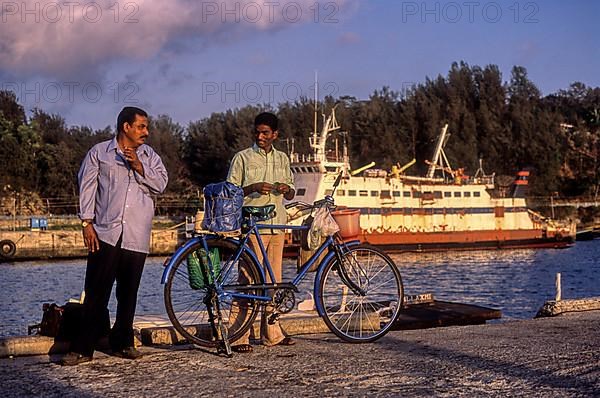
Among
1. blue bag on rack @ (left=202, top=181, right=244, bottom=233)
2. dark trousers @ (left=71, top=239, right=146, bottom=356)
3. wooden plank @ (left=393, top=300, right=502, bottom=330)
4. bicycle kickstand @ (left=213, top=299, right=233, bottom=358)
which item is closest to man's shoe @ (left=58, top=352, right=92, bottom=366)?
dark trousers @ (left=71, top=239, right=146, bottom=356)

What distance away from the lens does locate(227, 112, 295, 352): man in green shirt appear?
6262 millimetres

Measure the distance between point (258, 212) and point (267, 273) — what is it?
482 mm

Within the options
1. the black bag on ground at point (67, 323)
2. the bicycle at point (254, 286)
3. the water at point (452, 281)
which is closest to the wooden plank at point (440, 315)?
the water at point (452, 281)

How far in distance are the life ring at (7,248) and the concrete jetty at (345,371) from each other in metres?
41.7

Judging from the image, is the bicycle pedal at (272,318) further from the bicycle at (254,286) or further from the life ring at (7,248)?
the life ring at (7,248)

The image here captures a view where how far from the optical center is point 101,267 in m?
5.57

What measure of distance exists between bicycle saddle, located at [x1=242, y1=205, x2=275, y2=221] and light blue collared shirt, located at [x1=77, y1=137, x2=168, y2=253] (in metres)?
0.76

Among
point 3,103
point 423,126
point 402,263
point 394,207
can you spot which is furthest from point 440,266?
point 3,103

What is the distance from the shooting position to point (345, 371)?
16.7 feet

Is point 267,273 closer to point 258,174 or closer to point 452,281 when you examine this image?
point 258,174

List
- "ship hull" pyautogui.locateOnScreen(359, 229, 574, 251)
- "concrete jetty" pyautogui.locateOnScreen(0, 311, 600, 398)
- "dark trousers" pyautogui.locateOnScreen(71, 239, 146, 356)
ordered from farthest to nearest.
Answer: "ship hull" pyautogui.locateOnScreen(359, 229, 574, 251) → "dark trousers" pyautogui.locateOnScreen(71, 239, 146, 356) → "concrete jetty" pyautogui.locateOnScreen(0, 311, 600, 398)

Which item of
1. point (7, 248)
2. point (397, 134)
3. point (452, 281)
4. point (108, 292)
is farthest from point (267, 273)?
point (397, 134)

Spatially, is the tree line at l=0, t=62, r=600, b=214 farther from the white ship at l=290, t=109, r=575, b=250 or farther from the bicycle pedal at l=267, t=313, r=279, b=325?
the bicycle pedal at l=267, t=313, r=279, b=325

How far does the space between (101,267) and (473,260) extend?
4199cm
